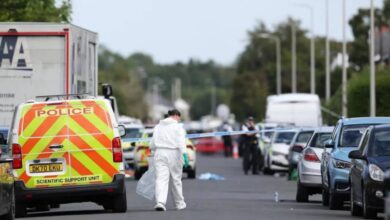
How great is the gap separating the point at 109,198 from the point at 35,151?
1.60 metres

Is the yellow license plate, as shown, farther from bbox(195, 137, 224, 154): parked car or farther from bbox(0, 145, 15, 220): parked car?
bbox(195, 137, 224, 154): parked car

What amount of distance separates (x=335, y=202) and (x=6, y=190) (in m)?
7.01

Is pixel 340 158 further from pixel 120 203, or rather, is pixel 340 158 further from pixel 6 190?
pixel 6 190

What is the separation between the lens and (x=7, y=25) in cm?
2600

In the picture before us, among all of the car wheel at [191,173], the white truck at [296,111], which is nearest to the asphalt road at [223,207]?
the car wheel at [191,173]

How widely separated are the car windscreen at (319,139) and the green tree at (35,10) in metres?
14.5

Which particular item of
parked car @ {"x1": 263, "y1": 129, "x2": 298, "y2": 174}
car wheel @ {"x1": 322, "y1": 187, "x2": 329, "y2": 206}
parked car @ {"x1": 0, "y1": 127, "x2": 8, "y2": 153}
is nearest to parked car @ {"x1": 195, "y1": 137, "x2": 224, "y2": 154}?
parked car @ {"x1": 263, "y1": 129, "x2": 298, "y2": 174}

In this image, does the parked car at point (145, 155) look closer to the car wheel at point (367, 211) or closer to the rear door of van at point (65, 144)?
the rear door of van at point (65, 144)

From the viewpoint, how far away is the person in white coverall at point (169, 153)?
76.0 feet

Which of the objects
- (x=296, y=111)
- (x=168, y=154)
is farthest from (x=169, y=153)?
(x=296, y=111)

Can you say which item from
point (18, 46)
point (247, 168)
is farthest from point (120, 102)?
point (18, 46)

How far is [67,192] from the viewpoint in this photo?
2145 centimetres

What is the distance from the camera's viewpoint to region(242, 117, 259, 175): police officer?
143 ft

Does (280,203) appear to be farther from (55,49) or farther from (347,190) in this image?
(55,49)
